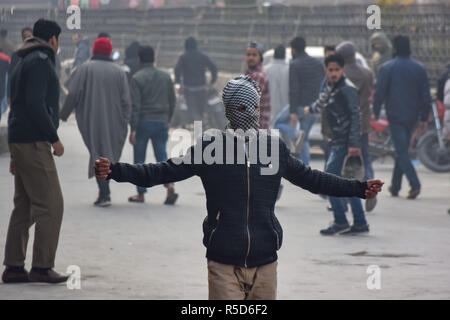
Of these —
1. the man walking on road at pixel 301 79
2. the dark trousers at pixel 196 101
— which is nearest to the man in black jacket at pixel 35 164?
the man walking on road at pixel 301 79

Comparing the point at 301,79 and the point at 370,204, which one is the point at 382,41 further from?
the point at 370,204

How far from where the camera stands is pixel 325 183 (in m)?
5.72

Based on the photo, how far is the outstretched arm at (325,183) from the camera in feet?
18.7

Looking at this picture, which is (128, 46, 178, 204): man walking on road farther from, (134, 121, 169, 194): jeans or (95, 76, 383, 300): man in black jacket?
(95, 76, 383, 300): man in black jacket

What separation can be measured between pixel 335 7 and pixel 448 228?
12.6 m

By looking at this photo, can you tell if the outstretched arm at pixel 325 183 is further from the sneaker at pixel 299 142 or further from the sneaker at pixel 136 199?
the sneaker at pixel 299 142

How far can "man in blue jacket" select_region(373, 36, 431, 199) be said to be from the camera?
558 inches

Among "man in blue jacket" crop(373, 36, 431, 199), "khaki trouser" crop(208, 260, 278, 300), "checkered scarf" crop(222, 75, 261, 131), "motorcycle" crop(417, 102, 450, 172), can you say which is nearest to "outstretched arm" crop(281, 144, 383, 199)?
"checkered scarf" crop(222, 75, 261, 131)

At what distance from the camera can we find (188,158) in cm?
557

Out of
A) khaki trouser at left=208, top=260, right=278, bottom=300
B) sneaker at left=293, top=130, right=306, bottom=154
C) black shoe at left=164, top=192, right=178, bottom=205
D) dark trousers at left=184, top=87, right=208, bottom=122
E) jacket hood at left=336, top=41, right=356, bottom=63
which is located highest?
jacket hood at left=336, top=41, right=356, bottom=63

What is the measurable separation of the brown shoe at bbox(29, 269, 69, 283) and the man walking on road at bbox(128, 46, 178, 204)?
15.9 ft

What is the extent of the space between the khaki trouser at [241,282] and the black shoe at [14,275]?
3345mm

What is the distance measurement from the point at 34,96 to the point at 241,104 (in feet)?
10.6
